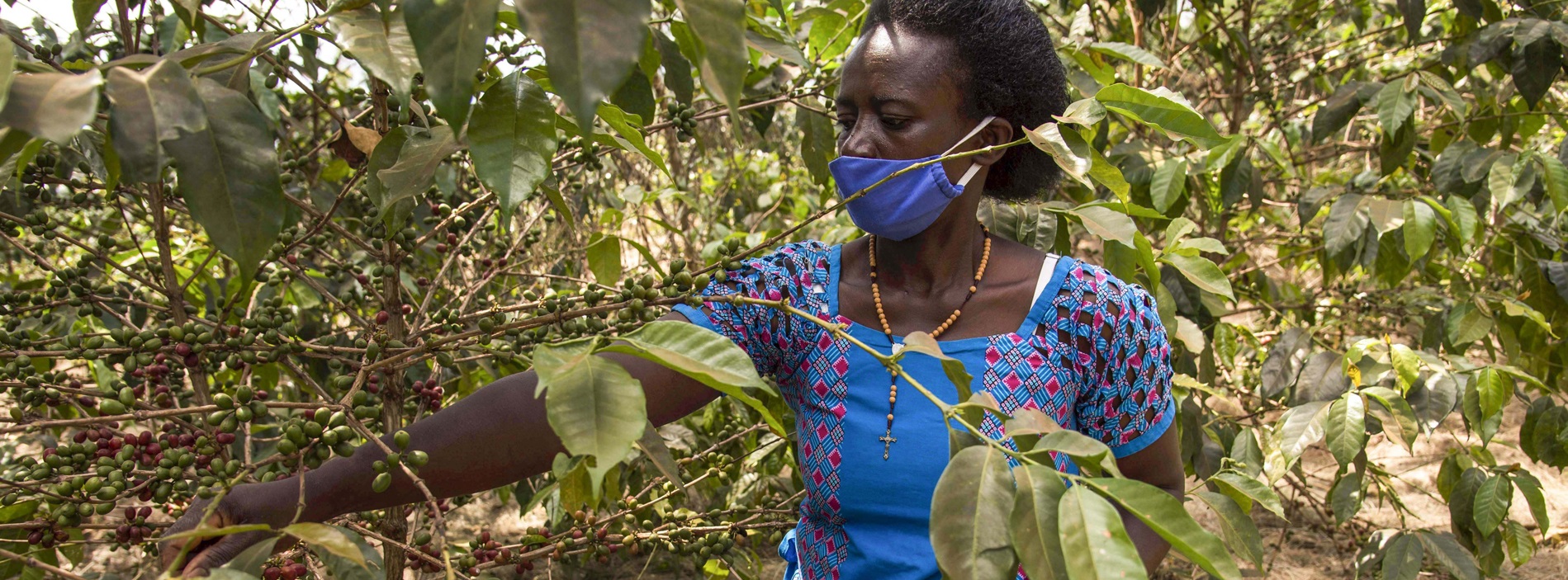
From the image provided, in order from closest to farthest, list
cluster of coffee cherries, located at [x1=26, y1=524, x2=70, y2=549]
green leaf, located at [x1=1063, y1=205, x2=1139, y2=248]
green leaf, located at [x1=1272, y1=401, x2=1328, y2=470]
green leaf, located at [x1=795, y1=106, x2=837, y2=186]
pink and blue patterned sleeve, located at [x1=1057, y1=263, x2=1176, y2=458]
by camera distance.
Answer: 1. cluster of coffee cherries, located at [x1=26, y1=524, x2=70, y2=549]
2. green leaf, located at [x1=1063, y1=205, x2=1139, y2=248]
3. pink and blue patterned sleeve, located at [x1=1057, y1=263, x2=1176, y2=458]
4. green leaf, located at [x1=1272, y1=401, x2=1328, y2=470]
5. green leaf, located at [x1=795, y1=106, x2=837, y2=186]

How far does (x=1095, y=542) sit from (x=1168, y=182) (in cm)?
187

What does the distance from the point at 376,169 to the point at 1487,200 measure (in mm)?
2864

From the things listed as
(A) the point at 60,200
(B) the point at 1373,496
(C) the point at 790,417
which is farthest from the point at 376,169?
(B) the point at 1373,496

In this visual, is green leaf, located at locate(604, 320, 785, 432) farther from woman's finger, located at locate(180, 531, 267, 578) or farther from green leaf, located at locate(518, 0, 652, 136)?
woman's finger, located at locate(180, 531, 267, 578)

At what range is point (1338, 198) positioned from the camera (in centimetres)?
264

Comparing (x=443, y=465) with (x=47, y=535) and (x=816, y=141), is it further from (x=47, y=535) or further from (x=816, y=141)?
(x=816, y=141)

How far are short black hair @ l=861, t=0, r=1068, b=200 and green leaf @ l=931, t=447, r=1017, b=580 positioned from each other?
0.84 m

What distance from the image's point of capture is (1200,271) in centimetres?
183

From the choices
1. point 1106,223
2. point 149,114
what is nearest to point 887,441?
point 1106,223

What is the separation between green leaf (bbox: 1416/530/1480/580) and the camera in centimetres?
242

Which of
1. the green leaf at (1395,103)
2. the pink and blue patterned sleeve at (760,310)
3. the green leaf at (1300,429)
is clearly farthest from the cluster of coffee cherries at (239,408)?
the green leaf at (1395,103)

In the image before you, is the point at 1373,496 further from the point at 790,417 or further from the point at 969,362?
the point at 969,362

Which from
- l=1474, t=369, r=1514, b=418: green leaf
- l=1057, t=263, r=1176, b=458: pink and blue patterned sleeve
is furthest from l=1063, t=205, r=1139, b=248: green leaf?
l=1474, t=369, r=1514, b=418: green leaf

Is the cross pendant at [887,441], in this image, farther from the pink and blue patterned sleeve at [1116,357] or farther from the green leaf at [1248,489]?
the green leaf at [1248,489]
